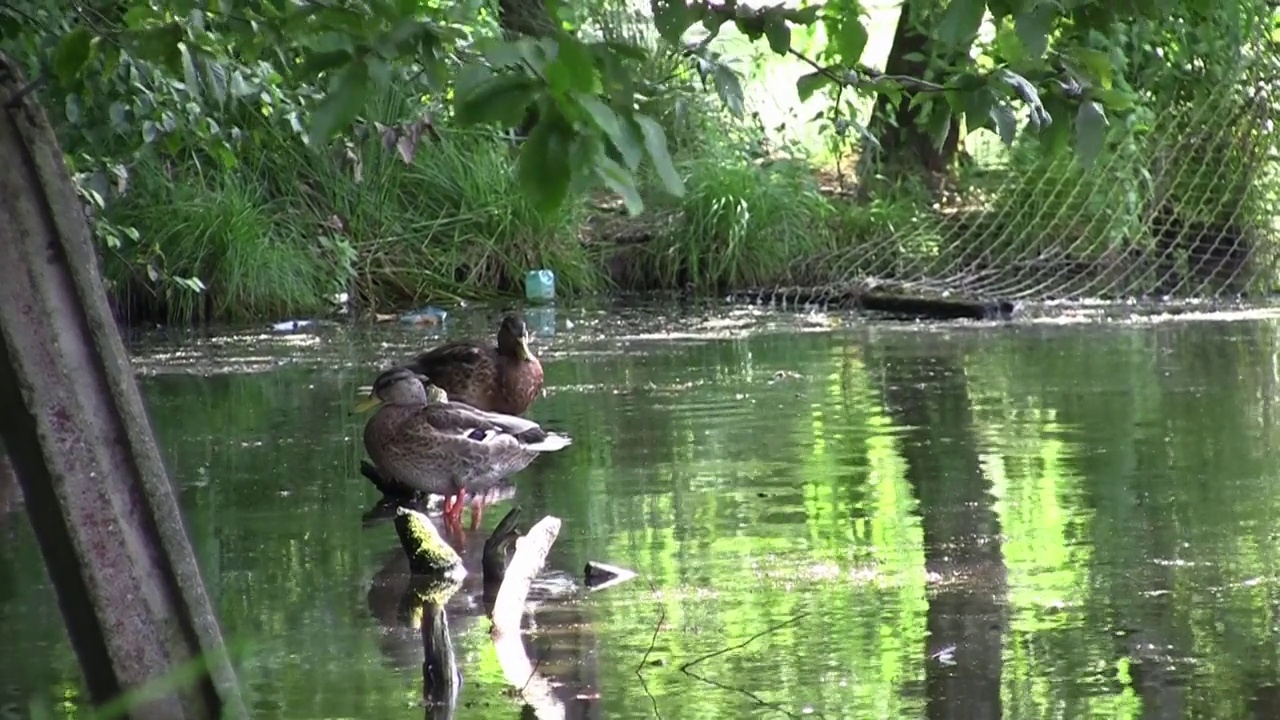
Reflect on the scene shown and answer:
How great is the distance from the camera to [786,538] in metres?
6.91

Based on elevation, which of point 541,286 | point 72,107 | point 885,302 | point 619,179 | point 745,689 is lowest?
point 745,689

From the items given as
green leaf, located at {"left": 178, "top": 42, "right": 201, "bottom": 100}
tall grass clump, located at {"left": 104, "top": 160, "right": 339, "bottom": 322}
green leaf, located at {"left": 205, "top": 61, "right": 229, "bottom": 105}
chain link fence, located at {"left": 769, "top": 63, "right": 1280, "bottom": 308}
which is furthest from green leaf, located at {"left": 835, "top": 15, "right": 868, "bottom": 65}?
chain link fence, located at {"left": 769, "top": 63, "right": 1280, "bottom": 308}

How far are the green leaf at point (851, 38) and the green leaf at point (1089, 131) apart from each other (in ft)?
1.31

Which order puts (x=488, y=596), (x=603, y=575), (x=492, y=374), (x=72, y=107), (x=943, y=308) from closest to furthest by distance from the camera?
(x=488, y=596)
(x=603, y=575)
(x=72, y=107)
(x=492, y=374)
(x=943, y=308)

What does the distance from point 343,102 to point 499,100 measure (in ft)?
Result: 0.94

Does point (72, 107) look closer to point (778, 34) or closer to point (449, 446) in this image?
point (449, 446)

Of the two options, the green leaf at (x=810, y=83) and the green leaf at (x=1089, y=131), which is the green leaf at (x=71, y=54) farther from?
the green leaf at (x=1089, y=131)

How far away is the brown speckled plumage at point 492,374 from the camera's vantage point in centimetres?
979

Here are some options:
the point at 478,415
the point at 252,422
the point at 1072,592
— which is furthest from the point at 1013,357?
the point at 1072,592

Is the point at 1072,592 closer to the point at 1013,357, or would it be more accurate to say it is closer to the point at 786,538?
the point at 786,538

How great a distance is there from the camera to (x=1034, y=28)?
3418 mm

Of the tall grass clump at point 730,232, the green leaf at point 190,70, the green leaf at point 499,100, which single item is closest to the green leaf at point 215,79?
the green leaf at point 190,70

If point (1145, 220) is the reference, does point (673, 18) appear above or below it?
above

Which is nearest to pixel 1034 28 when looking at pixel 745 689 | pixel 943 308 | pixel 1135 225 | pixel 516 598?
pixel 745 689
